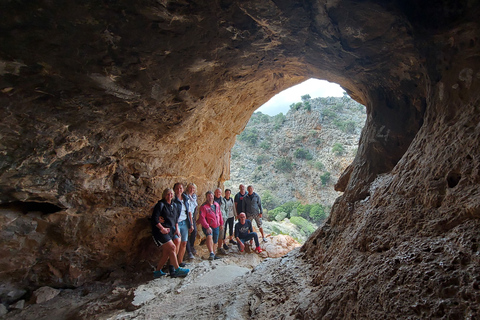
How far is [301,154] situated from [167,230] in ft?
96.7

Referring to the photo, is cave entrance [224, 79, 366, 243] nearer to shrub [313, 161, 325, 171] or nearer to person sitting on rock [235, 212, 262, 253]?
shrub [313, 161, 325, 171]

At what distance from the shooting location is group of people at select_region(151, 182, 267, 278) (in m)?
4.50

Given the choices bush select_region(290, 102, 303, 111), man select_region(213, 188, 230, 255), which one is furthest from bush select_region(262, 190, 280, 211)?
man select_region(213, 188, 230, 255)

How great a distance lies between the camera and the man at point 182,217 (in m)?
4.94

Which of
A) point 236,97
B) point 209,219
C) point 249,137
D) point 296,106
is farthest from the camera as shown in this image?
point 249,137

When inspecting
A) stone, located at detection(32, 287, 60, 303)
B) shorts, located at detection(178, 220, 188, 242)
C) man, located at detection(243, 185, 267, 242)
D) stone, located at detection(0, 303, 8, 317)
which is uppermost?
man, located at detection(243, 185, 267, 242)

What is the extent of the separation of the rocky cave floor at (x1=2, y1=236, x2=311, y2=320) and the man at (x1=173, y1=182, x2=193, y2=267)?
0.43 m

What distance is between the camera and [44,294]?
456 cm

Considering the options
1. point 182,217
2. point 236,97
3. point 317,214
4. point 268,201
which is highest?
point 236,97

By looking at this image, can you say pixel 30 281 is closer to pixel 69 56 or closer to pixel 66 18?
pixel 69 56

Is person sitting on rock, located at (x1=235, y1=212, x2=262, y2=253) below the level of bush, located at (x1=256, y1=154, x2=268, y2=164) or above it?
below

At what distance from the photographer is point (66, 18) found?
2438mm

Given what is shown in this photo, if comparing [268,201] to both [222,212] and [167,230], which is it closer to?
[222,212]

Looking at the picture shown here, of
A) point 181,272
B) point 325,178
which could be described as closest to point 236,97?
point 181,272
